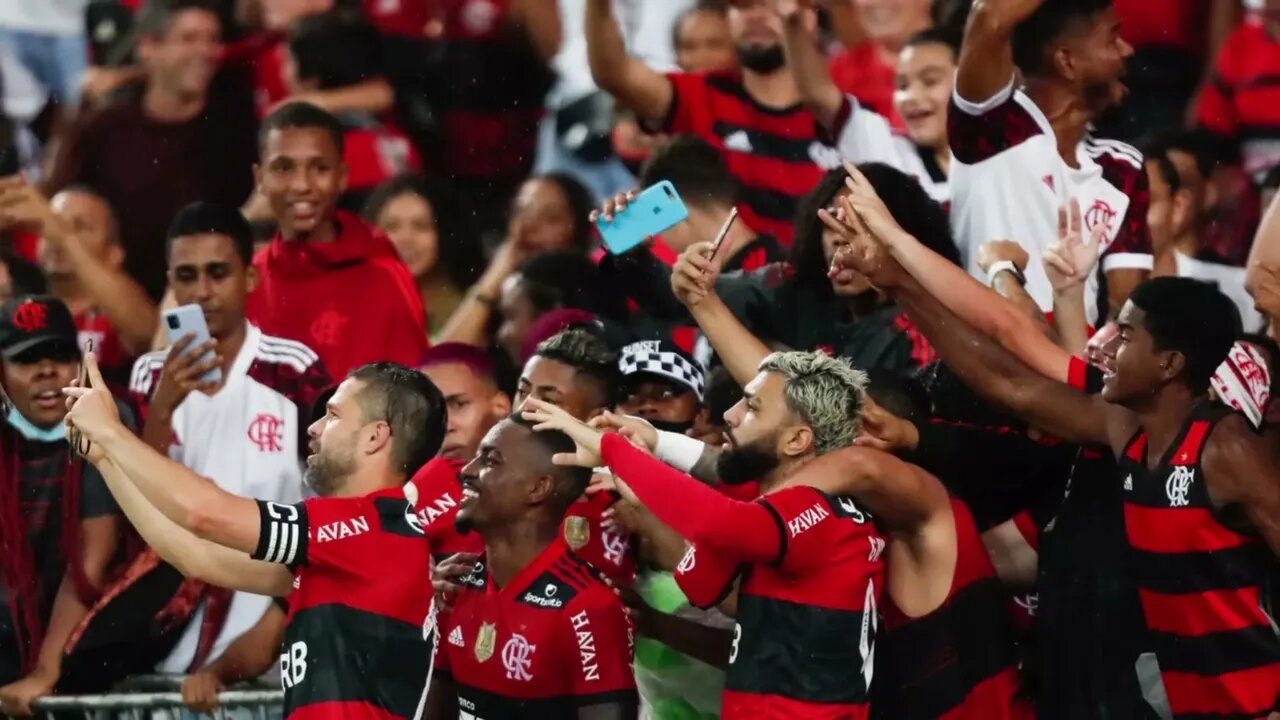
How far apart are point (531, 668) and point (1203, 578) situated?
5.62ft

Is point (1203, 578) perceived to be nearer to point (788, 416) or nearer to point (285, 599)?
point (788, 416)

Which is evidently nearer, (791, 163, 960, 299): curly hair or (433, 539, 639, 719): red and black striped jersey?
(433, 539, 639, 719): red and black striped jersey

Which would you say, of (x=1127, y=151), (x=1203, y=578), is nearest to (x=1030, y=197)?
(x=1127, y=151)

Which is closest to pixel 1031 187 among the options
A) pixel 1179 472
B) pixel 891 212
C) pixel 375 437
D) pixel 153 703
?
pixel 891 212

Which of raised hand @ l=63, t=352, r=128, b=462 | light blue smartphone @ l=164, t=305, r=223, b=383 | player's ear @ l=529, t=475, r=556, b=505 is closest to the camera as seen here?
raised hand @ l=63, t=352, r=128, b=462

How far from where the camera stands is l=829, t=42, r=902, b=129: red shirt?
28.8 feet

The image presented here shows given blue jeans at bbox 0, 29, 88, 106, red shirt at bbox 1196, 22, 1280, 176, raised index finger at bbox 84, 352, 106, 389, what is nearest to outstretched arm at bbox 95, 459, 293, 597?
raised index finger at bbox 84, 352, 106, 389

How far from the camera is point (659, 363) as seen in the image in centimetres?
656

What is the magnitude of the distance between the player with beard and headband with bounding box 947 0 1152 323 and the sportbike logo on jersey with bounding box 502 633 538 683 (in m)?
1.75

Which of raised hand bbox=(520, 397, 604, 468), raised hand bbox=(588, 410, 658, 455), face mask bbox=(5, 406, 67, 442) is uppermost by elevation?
raised hand bbox=(520, 397, 604, 468)

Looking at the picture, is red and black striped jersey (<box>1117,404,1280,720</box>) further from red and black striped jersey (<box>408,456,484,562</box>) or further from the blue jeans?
the blue jeans

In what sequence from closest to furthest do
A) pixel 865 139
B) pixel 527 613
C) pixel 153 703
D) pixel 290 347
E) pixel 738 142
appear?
pixel 527 613 < pixel 153 703 < pixel 290 347 < pixel 865 139 < pixel 738 142

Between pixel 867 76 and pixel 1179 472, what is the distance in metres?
3.51

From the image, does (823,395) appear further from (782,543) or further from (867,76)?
(867,76)
